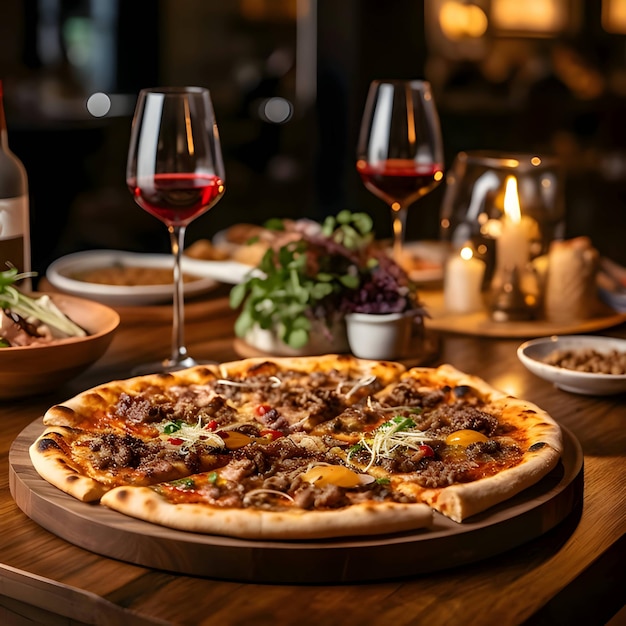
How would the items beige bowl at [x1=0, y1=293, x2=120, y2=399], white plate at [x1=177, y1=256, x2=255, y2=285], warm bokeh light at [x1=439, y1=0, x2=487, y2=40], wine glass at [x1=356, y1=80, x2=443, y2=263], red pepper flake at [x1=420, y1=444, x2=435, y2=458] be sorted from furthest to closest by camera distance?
warm bokeh light at [x1=439, y1=0, x2=487, y2=40]
white plate at [x1=177, y1=256, x2=255, y2=285]
wine glass at [x1=356, y1=80, x2=443, y2=263]
beige bowl at [x1=0, y1=293, x2=120, y2=399]
red pepper flake at [x1=420, y1=444, x2=435, y2=458]

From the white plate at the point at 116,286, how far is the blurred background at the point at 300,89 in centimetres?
315

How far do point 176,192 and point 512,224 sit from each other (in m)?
0.96

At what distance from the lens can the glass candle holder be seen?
2596 mm

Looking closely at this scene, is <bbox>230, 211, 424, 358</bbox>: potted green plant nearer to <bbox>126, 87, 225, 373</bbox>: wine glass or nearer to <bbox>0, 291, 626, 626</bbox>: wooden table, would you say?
<bbox>126, 87, 225, 373</bbox>: wine glass

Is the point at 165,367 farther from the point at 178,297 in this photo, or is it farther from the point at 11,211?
the point at 11,211

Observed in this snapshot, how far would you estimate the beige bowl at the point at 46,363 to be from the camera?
6.09ft

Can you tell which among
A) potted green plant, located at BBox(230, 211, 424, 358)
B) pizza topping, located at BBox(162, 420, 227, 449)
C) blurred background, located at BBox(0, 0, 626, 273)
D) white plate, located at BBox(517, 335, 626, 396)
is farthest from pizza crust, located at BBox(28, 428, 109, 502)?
blurred background, located at BBox(0, 0, 626, 273)

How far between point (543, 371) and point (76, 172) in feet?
15.5

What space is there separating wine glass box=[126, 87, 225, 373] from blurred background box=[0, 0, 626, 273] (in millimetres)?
4083

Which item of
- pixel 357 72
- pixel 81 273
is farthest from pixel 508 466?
pixel 357 72

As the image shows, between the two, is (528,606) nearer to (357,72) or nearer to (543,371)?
(543,371)

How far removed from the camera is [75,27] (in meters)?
6.45

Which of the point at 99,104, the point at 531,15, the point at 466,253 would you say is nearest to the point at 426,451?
the point at 466,253

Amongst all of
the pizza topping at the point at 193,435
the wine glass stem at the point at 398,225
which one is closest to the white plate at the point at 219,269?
the wine glass stem at the point at 398,225
